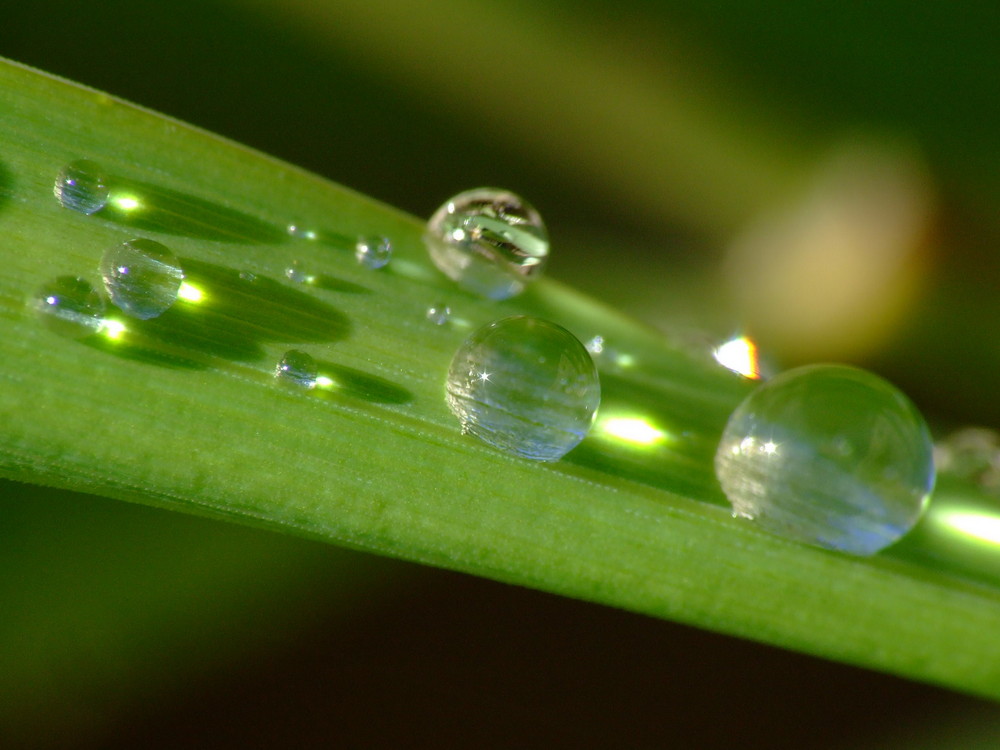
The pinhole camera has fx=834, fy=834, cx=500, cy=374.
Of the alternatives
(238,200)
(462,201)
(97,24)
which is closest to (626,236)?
(462,201)

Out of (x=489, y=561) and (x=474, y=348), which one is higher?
(x=474, y=348)

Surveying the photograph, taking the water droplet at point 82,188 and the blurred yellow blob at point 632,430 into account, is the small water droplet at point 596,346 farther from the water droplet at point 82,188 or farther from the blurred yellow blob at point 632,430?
the water droplet at point 82,188

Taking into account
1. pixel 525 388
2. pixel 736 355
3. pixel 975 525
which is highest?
pixel 736 355

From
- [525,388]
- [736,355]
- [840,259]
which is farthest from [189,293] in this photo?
[840,259]

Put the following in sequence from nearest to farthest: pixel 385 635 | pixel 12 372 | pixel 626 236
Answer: pixel 12 372 → pixel 385 635 → pixel 626 236

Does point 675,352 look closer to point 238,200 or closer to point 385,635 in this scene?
point 238,200

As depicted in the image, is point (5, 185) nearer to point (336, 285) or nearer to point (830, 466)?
point (336, 285)

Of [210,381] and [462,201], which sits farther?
[462,201]

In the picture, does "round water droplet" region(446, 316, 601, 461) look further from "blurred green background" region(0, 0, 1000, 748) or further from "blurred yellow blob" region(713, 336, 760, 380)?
"blurred green background" region(0, 0, 1000, 748)
